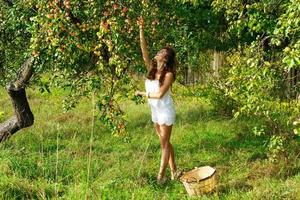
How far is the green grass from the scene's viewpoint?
674 cm

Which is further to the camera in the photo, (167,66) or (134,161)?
(134,161)

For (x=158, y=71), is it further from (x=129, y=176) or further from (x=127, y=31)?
(x=129, y=176)

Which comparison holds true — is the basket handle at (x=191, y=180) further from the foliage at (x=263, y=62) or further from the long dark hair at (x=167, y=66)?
the long dark hair at (x=167, y=66)

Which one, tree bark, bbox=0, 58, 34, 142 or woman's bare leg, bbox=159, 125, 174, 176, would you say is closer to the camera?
woman's bare leg, bbox=159, 125, 174, 176

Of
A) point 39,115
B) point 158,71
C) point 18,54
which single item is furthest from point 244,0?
point 39,115

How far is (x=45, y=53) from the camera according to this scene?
8.31 meters

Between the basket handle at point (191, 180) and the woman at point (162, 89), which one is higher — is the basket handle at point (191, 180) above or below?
below

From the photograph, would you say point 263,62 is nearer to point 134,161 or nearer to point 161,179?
point 161,179

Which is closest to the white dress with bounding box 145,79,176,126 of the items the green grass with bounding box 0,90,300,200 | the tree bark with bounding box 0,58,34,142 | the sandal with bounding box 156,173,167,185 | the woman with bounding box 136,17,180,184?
the woman with bounding box 136,17,180,184

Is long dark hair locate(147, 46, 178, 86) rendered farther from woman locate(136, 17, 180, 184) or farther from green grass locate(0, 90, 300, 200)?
green grass locate(0, 90, 300, 200)

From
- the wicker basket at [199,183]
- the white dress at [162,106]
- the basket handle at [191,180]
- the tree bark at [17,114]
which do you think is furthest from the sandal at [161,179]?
the tree bark at [17,114]

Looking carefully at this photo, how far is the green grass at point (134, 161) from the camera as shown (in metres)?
6.74

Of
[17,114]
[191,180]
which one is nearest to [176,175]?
[191,180]

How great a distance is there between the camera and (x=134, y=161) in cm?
880
